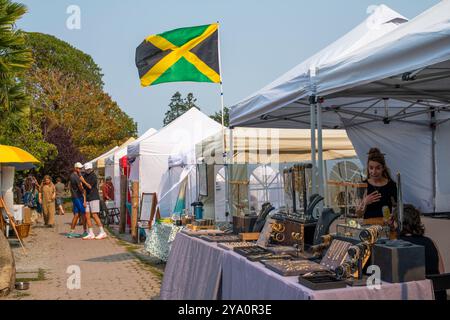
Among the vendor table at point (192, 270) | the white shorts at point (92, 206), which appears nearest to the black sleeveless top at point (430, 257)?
the vendor table at point (192, 270)

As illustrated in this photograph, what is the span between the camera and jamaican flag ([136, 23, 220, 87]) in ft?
27.3

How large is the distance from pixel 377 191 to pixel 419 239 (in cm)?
124

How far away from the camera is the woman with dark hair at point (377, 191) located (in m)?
4.72

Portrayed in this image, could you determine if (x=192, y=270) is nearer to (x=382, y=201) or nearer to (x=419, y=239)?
(x=382, y=201)

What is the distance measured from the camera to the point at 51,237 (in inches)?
512

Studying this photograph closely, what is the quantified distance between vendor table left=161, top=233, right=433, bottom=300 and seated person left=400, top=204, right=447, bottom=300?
0.74 m

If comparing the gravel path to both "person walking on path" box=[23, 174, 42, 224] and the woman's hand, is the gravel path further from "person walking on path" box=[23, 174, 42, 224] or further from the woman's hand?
"person walking on path" box=[23, 174, 42, 224]

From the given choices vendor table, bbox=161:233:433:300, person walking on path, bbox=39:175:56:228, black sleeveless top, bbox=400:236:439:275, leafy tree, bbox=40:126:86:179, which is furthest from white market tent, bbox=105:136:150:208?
black sleeveless top, bbox=400:236:439:275

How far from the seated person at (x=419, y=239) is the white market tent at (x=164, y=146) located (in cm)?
927

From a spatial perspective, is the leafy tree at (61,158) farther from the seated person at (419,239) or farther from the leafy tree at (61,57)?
the seated person at (419,239)

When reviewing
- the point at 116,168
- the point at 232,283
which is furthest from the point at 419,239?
the point at 116,168

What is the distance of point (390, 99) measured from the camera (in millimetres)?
6996

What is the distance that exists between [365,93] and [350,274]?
3.12 metres

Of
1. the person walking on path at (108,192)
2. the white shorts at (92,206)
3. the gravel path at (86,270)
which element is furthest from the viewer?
the person walking on path at (108,192)
